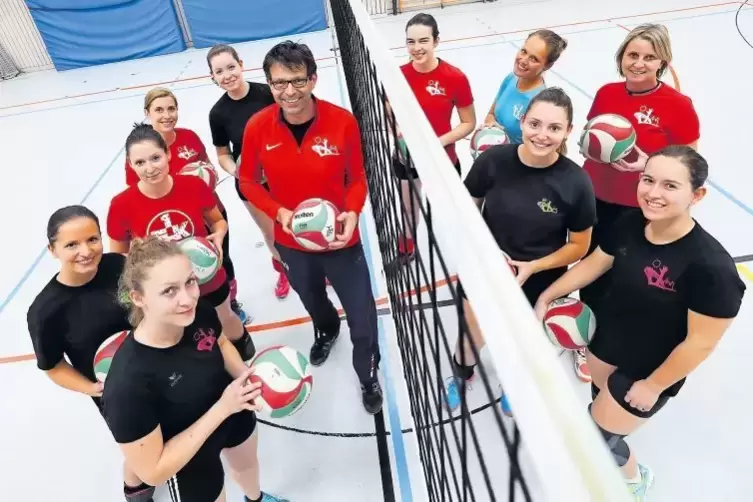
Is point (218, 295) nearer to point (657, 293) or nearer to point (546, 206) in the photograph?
point (546, 206)

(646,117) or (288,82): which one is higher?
(288,82)

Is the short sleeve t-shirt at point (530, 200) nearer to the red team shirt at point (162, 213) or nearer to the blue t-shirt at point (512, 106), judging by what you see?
the blue t-shirt at point (512, 106)

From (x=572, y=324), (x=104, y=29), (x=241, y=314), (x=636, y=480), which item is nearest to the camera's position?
(x=572, y=324)

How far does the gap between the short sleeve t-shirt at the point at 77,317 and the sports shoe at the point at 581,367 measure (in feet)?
7.10

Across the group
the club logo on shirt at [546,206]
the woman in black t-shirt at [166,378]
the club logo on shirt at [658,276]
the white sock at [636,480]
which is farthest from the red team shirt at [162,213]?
the white sock at [636,480]

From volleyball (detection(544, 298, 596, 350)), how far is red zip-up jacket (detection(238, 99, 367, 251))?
96cm

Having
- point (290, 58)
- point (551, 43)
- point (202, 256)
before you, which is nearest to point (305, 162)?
point (290, 58)

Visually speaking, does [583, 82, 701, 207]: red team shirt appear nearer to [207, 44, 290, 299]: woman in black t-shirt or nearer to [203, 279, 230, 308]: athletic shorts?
[207, 44, 290, 299]: woman in black t-shirt

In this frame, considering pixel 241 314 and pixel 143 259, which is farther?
pixel 241 314

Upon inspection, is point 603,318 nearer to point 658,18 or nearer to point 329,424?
point 329,424

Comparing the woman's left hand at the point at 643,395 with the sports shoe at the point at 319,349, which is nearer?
the woman's left hand at the point at 643,395

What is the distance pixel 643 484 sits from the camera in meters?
2.13

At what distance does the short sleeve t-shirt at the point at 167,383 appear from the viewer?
4.59 feet

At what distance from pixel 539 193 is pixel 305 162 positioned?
3.25 feet
